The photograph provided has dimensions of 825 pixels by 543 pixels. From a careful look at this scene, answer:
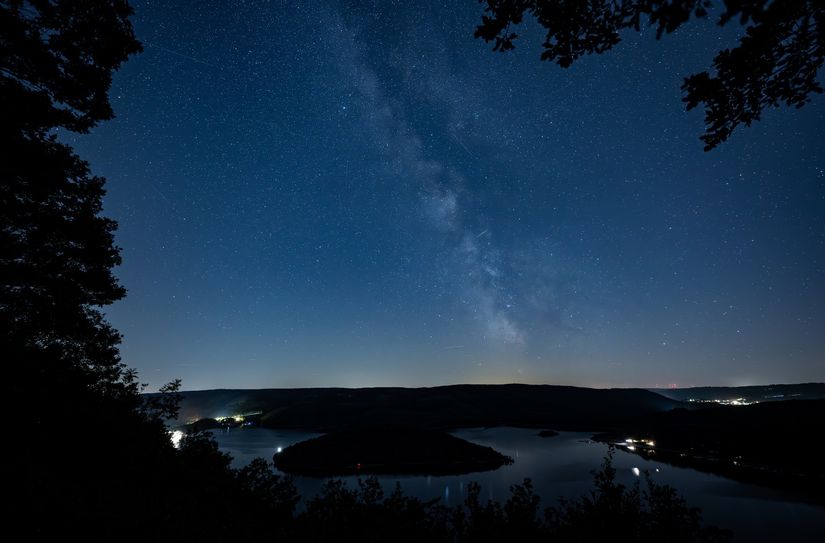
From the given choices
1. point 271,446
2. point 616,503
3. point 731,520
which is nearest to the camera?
point 616,503

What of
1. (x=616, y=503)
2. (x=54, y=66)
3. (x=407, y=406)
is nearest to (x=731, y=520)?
(x=616, y=503)

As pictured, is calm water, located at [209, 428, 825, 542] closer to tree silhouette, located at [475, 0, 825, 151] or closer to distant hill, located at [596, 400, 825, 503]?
distant hill, located at [596, 400, 825, 503]

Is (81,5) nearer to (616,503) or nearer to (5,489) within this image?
(5,489)

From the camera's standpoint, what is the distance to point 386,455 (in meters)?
82.9

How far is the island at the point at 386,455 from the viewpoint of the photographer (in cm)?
7900

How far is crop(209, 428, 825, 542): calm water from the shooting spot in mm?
50625

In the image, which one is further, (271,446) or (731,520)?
(271,446)

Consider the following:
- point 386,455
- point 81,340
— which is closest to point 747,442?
point 386,455

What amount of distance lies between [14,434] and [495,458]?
9754 centimetres

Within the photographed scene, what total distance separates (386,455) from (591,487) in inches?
1764

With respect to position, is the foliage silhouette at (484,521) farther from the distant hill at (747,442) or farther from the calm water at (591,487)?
the distant hill at (747,442)

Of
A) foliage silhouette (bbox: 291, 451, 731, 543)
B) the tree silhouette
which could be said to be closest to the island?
foliage silhouette (bbox: 291, 451, 731, 543)

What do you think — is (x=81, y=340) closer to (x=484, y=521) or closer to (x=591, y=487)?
(x=484, y=521)

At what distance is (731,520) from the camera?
53281 mm
